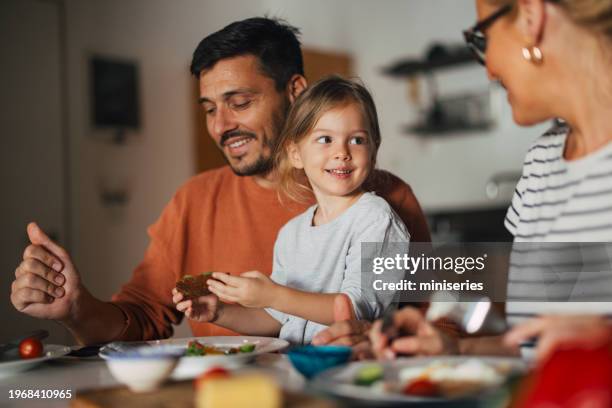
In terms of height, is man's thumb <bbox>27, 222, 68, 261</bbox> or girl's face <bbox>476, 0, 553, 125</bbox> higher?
girl's face <bbox>476, 0, 553, 125</bbox>

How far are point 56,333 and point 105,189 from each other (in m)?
0.80

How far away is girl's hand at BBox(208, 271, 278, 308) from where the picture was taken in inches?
44.8

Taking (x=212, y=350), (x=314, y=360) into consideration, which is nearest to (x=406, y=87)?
(x=212, y=350)

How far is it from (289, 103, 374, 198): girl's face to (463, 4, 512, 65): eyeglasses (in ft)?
1.29

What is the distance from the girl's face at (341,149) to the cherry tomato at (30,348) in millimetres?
646

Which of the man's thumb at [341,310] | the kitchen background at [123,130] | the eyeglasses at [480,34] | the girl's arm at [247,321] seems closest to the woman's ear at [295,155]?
the girl's arm at [247,321]

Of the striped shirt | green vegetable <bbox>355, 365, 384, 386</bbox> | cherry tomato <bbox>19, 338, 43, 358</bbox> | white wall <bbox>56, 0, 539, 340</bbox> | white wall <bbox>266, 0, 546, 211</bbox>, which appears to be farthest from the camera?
white wall <bbox>266, 0, 546, 211</bbox>

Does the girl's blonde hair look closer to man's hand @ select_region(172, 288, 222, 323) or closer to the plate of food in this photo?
man's hand @ select_region(172, 288, 222, 323)

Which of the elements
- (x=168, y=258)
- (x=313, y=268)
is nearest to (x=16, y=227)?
(x=168, y=258)

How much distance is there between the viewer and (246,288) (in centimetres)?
113

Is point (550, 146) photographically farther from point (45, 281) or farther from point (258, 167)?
point (45, 281)

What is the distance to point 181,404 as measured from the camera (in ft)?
2.59

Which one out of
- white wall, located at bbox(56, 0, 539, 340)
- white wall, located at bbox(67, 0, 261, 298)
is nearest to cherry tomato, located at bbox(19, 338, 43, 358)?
white wall, located at bbox(56, 0, 539, 340)

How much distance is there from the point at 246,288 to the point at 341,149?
15.6 inches
